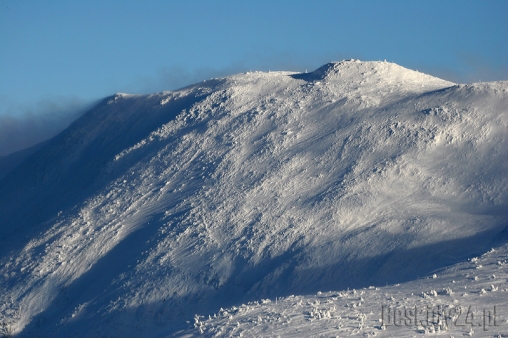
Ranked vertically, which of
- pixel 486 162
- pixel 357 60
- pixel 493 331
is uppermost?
pixel 357 60

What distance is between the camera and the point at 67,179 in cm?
3791

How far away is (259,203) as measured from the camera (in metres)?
29.2

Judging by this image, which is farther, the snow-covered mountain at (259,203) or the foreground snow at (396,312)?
the snow-covered mountain at (259,203)

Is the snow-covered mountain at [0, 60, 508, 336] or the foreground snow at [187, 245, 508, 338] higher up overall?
the snow-covered mountain at [0, 60, 508, 336]

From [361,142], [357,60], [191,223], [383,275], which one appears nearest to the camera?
[383,275]

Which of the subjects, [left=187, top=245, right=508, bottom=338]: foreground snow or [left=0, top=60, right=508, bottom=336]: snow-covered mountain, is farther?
[left=0, top=60, right=508, bottom=336]: snow-covered mountain

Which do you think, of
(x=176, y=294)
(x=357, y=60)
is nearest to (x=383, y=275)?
(x=176, y=294)

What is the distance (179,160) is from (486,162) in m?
16.3

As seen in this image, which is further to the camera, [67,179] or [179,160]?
[67,179]

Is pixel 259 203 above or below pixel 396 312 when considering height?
above

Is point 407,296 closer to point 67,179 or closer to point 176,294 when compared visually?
point 176,294

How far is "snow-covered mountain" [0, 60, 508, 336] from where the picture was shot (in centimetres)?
2489

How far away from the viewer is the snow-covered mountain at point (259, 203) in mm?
24891

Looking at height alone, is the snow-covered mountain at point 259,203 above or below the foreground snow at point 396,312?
above
